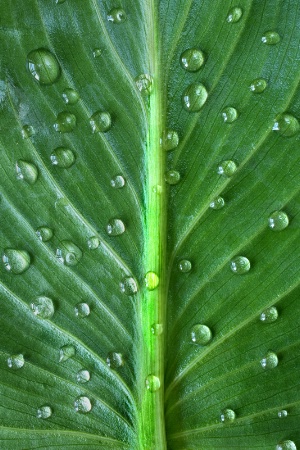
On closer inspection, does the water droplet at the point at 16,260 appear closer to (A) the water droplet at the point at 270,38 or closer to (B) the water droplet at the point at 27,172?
(B) the water droplet at the point at 27,172

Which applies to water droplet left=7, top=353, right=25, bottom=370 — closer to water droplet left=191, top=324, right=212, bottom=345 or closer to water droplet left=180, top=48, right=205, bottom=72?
water droplet left=191, top=324, right=212, bottom=345

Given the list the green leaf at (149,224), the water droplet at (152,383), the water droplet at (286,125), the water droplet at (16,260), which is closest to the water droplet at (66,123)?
the green leaf at (149,224)

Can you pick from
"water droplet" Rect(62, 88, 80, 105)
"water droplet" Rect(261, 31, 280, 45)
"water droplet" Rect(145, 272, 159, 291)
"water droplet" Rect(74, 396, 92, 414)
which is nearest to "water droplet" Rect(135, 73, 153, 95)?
"water droplet" Rect(62, 88, 80, 105)

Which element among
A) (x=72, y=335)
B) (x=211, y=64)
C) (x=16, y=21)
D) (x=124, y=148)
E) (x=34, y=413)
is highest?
(x=16, y=21)

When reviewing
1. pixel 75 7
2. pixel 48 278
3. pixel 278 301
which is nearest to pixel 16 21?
pixel 75 7

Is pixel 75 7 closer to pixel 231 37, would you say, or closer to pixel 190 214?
pixel 231 37

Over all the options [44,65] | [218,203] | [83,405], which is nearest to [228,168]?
[218,203]

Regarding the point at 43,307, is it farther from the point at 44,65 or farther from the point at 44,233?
the point at 44,65
